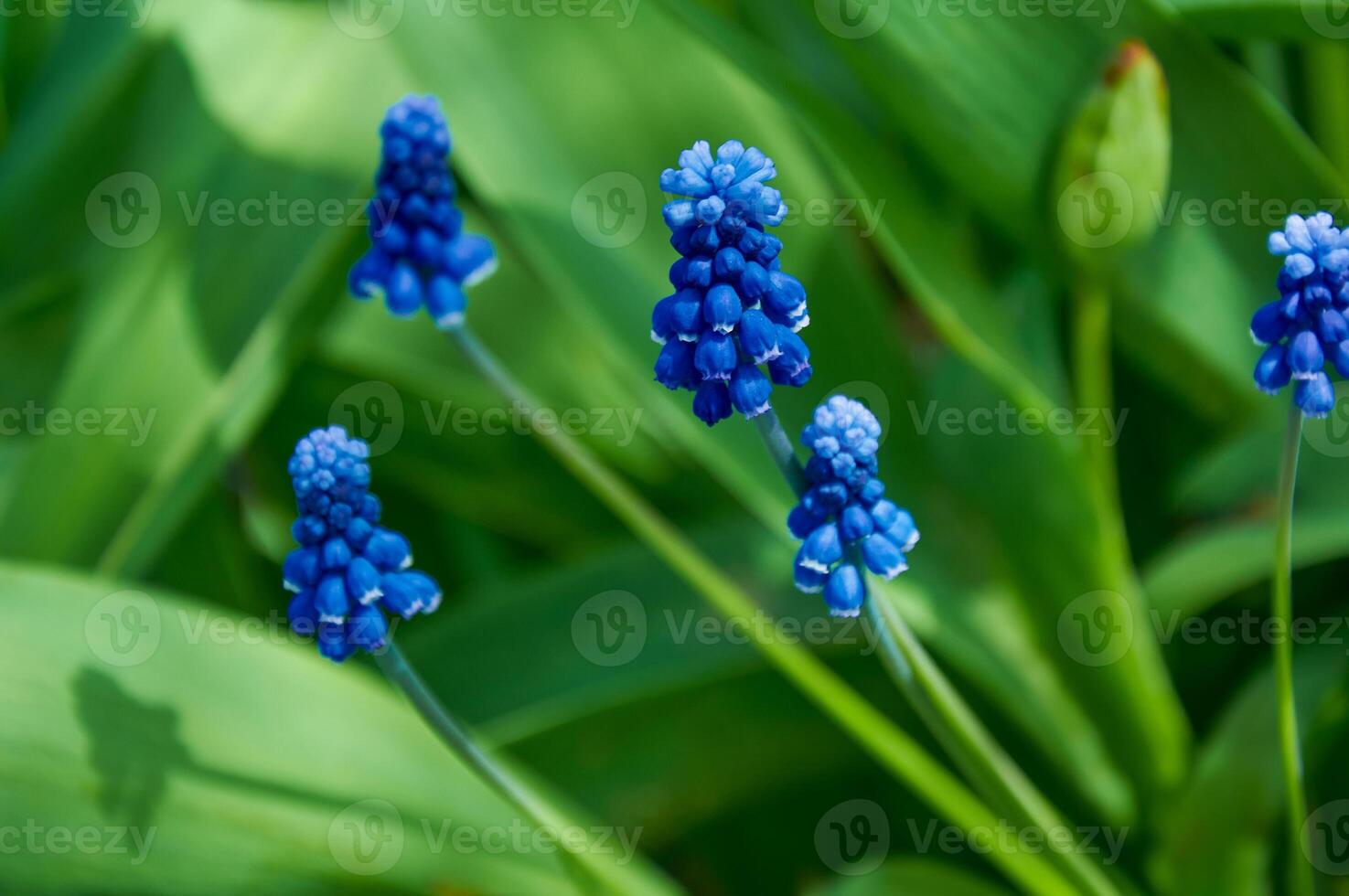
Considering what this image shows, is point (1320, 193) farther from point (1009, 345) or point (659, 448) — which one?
point (659, 448)

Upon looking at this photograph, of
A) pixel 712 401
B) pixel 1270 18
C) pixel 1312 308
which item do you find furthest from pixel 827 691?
pixel 1270 18

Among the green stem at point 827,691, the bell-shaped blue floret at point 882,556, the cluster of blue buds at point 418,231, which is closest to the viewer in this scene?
the bell-shaped blue floret at point 882,556

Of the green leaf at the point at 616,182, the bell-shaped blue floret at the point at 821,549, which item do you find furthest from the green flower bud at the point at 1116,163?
the bell-shaped blue floret at the point at 821,549

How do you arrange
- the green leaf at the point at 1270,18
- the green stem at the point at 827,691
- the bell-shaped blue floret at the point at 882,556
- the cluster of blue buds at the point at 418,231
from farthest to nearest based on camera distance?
1. the green leaf at the point at 1270,18
2. the green stem at the point at 827,691
3. the cluster of blue buds at the point at 418,231
4. the bell-shaped blue floret at the point at 882,556

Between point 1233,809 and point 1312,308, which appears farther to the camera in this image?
point 1233,809

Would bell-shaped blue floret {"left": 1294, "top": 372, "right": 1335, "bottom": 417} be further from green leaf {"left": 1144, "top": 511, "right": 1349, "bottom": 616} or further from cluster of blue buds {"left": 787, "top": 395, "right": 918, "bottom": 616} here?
green leaf {"left": 1144, "top": 511, "right": 1349, "bottom": 616}

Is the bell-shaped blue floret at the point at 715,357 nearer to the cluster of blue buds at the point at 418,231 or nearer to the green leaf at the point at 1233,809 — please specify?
the cluster of blue buds at the point at 418,231

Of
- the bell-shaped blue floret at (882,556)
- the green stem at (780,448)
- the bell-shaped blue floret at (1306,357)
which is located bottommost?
the bell-shaped blue floret at (882,556)

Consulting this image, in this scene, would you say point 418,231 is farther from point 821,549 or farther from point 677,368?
point 821,549
